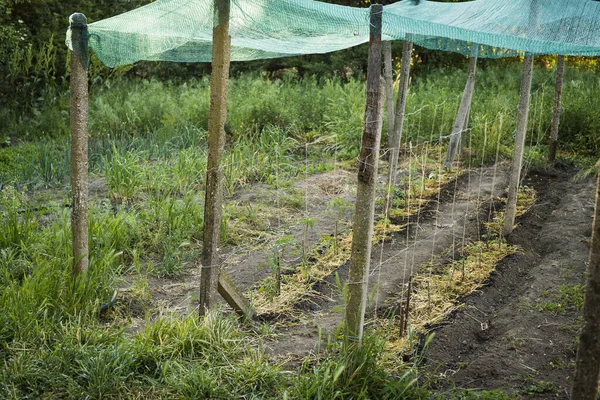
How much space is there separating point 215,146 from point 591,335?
2.31 m

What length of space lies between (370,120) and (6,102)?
9.41 metres

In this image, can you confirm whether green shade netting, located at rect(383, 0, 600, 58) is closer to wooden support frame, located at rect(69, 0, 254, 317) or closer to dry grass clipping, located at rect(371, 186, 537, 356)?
wooden support frame, located at rect(69, 0, 254, 317)

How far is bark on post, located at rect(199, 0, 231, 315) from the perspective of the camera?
368 cm

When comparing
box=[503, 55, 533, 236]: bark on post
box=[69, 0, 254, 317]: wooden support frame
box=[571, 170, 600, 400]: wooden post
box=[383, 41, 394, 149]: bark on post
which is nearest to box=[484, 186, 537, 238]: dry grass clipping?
box=[503, 55, 533, 236]: bark on post

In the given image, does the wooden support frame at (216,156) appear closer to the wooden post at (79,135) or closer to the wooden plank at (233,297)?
the wooden plank at (233,297)

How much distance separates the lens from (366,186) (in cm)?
328

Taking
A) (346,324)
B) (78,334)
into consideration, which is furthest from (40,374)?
(346,324)

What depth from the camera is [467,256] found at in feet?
17.7

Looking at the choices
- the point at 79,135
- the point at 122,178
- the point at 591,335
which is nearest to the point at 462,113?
the point at 122,178

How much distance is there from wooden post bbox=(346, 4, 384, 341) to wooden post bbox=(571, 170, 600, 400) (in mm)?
1195

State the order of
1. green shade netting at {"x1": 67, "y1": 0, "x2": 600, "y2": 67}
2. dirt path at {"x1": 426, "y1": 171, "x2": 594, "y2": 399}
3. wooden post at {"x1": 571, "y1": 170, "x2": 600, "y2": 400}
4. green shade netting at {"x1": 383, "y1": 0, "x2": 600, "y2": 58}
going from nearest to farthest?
wooden post at {"x1": 571, "y1": 170, "x2": 600, "y2": 400} → dirt path at {"x1": 426, "y1": 171, "x2": 594, "y2": 399} → green shade netting at {"x1": 67, "y1": 0, "x2": 600, "y2": 67} → green shade netting at {"x1": 383, "y1": 0, "x2": 600, "y2": 58}

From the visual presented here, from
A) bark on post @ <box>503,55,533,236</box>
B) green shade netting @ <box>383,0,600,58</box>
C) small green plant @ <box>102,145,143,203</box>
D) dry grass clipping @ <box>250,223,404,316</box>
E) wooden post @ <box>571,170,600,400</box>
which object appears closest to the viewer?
wooden post @ <box>571,170,600,400</box>

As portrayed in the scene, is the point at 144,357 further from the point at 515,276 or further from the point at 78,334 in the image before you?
the point at 515,276

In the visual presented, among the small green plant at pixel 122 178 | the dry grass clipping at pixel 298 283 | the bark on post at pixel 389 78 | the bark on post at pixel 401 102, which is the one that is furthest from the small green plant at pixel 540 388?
the small green plant at pixel 122 178
